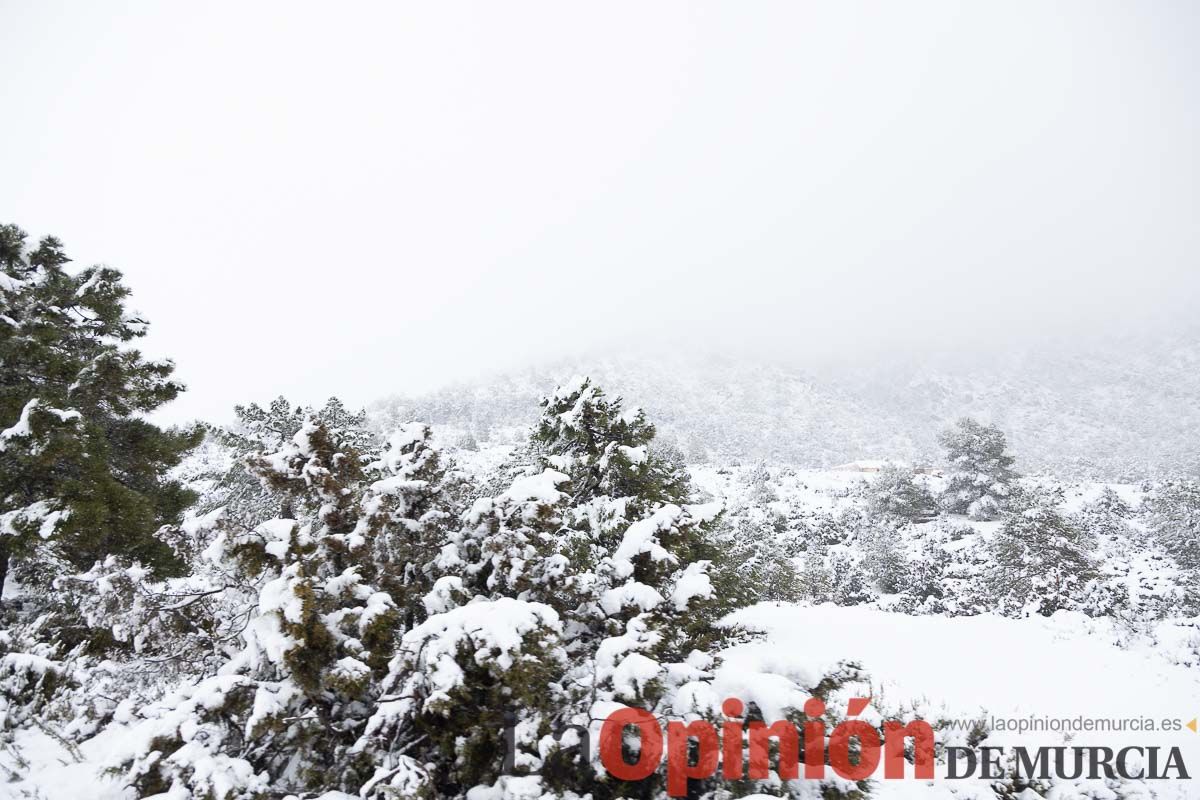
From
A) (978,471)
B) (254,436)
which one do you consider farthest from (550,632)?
(978,471)

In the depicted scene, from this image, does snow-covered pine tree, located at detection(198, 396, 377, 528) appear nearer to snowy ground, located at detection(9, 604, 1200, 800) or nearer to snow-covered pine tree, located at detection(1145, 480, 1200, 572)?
snowy ground, located at detection(9, 604, 1200, 800)

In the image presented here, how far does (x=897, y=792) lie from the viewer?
4969mm

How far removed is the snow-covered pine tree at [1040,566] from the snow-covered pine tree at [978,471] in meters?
10.5

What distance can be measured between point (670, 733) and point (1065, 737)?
17.3 ft

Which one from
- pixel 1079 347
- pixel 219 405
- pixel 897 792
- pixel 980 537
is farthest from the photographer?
pixel 1079 347

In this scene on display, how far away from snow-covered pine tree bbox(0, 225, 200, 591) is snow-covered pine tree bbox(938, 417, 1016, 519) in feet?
107

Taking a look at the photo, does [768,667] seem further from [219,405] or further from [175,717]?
[219,405]

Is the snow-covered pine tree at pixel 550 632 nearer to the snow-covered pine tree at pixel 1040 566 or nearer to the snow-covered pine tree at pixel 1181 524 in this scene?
the snow-covered pine tree at pixel 1040 566

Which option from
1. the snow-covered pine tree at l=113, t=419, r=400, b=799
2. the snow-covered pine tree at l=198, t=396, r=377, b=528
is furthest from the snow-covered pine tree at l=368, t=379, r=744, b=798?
the snow-covered pine tree at l=198, t=396, r=377, b=528

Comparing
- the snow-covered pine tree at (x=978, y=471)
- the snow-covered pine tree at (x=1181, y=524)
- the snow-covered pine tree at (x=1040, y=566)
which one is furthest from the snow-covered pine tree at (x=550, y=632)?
the snow-covered pine tree at (x=978, y=471)

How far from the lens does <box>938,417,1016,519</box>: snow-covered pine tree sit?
27.3 m

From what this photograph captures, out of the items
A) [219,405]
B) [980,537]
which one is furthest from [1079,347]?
[219,405]

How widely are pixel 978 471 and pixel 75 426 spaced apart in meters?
34.4

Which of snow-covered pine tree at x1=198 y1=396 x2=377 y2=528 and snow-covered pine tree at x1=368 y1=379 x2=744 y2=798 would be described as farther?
snow-covered pine tree at x1=198 y1=396 x2=377 y2=528
